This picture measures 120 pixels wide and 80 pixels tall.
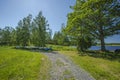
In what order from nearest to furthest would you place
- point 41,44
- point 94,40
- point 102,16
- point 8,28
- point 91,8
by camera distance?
point 91,8, point 102,16, point 94,40, point 41,44, point 8,28

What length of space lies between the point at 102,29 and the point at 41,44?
25.0 m

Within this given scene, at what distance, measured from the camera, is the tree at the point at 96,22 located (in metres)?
28.0

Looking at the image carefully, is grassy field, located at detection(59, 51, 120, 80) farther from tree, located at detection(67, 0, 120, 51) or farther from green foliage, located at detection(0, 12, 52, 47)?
green foliage, located at detection(0, 12, 52, 47)

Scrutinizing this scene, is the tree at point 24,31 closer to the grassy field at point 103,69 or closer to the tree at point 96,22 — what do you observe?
the tree at point 96,22

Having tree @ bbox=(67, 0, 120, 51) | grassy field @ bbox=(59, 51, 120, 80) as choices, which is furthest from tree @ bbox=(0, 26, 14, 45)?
grassy field @ bbox=(59, 51, 120, 80)

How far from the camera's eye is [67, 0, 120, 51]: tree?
91.9ft

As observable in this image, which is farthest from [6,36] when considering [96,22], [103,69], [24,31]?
[103,69]

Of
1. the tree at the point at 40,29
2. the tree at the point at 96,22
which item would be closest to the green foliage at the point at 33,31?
the tree at the point at 40,29

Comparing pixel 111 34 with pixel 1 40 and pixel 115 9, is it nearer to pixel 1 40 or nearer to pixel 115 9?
pixel 115 9

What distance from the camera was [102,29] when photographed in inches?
1228

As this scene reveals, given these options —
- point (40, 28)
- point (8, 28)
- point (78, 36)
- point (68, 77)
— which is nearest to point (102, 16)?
point (78, 36)

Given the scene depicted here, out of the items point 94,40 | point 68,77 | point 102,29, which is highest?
point 102,29

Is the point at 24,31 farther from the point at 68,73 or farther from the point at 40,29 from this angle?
the point at 68,73

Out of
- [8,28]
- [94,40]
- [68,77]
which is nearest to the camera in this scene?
[68,77]
